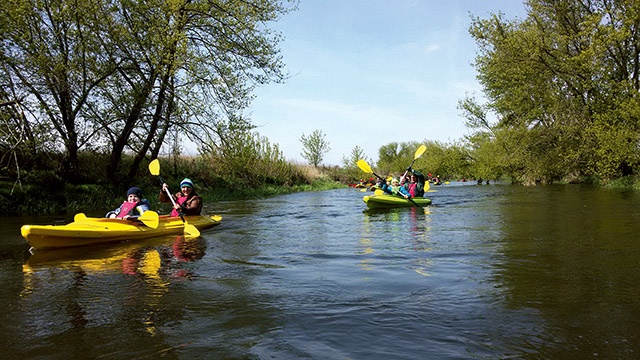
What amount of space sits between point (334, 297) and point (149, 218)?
15.2 feet

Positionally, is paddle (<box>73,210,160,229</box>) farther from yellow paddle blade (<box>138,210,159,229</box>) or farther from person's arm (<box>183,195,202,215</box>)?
person's arm (<box>183,195,202,215</box>)

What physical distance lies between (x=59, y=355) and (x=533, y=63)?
21238mm

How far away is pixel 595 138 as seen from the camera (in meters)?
20.3

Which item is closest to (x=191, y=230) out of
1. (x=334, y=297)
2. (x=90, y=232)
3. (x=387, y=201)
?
(x=90, y=232)

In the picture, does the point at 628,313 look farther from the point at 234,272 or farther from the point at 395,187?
the point at 395,187

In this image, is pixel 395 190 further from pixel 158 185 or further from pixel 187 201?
pixel 158 185

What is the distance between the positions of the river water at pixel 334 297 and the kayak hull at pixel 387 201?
4835 millimetres

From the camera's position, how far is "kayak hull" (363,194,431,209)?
13.0 meters

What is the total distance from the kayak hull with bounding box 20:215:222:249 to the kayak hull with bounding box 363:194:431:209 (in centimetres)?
592

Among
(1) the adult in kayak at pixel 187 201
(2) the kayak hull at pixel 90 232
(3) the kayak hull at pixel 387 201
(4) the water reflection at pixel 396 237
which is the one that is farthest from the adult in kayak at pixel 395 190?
(2) the kayak hull at pixel 90 232

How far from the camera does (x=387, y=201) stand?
1323 cm

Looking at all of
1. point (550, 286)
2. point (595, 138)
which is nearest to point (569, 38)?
point (595, 138)

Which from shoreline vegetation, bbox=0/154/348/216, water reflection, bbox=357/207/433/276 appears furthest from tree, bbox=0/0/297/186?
water reflection, bbox=357/207/433/276

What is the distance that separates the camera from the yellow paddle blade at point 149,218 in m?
7.79
